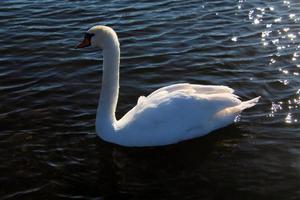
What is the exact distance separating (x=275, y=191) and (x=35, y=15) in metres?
9.43

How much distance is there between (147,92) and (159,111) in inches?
80.9

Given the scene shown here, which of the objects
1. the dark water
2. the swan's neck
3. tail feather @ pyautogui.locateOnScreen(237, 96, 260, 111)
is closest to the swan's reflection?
the dark water

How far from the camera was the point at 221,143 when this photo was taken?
8703 mm

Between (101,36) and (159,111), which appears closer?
(159,111)

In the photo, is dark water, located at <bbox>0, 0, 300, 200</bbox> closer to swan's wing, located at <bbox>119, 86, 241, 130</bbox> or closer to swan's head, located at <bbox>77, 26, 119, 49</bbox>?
swan's wing, located at <bbox>119, 86, 241, 130</bbox>

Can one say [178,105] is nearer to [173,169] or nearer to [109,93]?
[173,169]

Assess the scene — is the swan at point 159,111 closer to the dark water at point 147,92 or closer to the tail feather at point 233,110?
the tail feather at point 233,110

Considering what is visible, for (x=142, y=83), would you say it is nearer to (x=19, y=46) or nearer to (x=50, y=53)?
(x=50, y=53)

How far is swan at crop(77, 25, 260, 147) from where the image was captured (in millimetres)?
8383

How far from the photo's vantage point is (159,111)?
330 inches

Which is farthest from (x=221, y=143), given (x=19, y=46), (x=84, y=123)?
(x=19, y=46)

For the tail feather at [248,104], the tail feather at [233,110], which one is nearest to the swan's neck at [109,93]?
the tail feather at [233,110]

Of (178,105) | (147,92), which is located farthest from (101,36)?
(147,92)

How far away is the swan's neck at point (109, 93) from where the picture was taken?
8.65m
